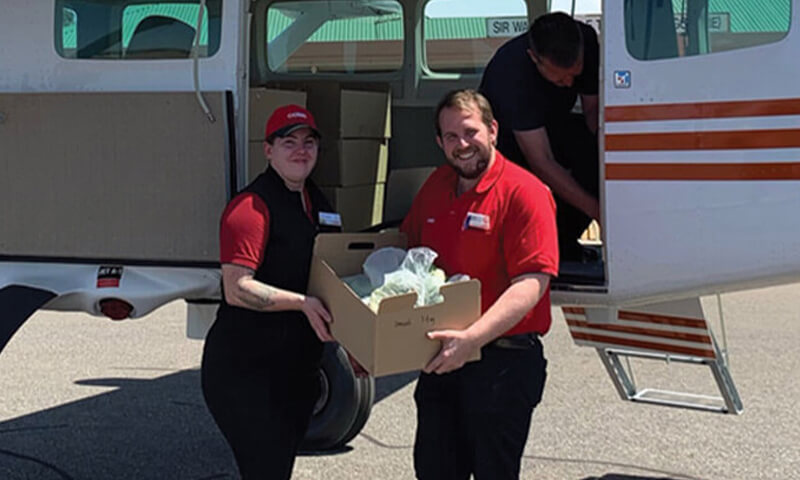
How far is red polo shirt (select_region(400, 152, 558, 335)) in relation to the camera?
10.8 feet

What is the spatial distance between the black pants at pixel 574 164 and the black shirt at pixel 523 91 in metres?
0.09

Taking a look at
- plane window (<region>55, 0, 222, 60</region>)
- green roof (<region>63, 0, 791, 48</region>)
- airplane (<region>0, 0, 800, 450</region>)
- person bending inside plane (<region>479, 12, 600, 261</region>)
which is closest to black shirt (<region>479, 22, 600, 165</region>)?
person bending inside plane (<region>479, 12, 600, 261</region>)

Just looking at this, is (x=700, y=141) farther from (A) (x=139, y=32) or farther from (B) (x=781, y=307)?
(B) (x=781, y=307)

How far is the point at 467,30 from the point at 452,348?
340 cm

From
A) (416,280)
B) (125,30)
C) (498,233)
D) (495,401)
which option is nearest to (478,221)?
(498,233)

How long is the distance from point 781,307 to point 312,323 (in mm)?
8327

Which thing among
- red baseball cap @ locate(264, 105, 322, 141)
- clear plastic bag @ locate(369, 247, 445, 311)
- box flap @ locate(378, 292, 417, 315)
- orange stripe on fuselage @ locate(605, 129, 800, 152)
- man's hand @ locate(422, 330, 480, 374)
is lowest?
man's hand @ locate(422, 330, 480, 374)

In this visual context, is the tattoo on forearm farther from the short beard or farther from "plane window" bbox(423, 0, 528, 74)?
"plane window" bbox(423, 0, 528, 74)

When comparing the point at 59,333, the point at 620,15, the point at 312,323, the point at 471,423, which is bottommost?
the point at 59,333

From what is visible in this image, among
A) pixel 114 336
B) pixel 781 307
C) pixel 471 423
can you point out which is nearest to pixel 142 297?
pixel 471 423

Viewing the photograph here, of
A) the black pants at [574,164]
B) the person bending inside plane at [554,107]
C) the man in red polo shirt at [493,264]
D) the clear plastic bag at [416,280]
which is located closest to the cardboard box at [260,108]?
the person bending inside plane at [554,107]

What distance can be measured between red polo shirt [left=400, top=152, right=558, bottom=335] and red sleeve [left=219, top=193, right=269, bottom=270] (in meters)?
0.51

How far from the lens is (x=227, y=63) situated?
14.1 feet

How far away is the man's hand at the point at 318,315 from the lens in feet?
11.2
